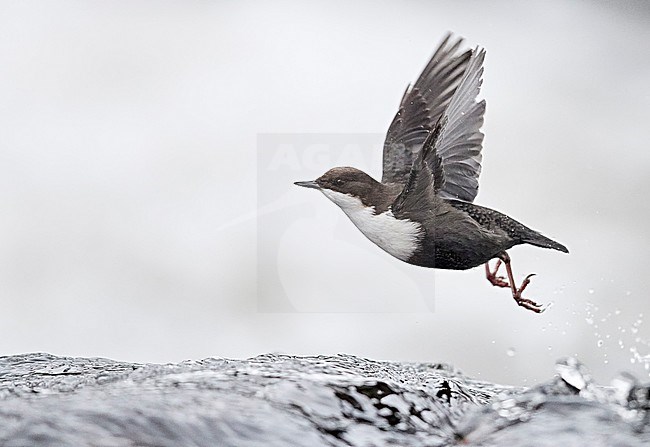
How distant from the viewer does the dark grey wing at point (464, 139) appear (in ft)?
5.31

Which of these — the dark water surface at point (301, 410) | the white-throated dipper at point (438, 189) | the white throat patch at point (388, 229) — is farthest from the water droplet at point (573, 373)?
the white throat patch at point (388, 229)

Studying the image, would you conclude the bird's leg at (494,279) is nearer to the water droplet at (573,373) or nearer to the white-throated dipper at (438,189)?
the white-throated dipper at (438,189)

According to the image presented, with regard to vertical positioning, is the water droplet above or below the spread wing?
below

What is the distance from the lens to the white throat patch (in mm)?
1501

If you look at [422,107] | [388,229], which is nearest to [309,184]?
[388,229]

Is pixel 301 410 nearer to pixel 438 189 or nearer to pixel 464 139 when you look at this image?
pixel 438 189

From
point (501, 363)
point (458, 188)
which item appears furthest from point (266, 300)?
point (458, 188)

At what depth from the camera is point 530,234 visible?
5.18 feet

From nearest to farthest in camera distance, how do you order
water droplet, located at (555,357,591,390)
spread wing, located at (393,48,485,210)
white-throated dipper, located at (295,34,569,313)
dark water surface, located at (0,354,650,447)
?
1. dark water surface, located at (0,354,650,447)
2. water droplet, located at (555,357,591,390)
3. white-throated dipper, located at (295,34,569,313)
4. spread wing, located at (393,48,485,210)

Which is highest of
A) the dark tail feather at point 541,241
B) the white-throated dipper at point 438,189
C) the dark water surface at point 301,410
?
the white-throated dipper at point 438,189

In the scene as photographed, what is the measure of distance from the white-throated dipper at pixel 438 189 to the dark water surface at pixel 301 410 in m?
0.39

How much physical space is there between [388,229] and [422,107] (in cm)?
32

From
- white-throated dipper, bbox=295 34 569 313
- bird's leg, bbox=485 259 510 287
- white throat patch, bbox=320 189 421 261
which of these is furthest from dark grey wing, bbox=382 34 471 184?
bird's leg, bbox=485 259 510 287

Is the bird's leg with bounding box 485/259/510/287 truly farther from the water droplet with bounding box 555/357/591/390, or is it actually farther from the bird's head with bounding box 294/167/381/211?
the water droplet with bounding box 555/357/591/390
